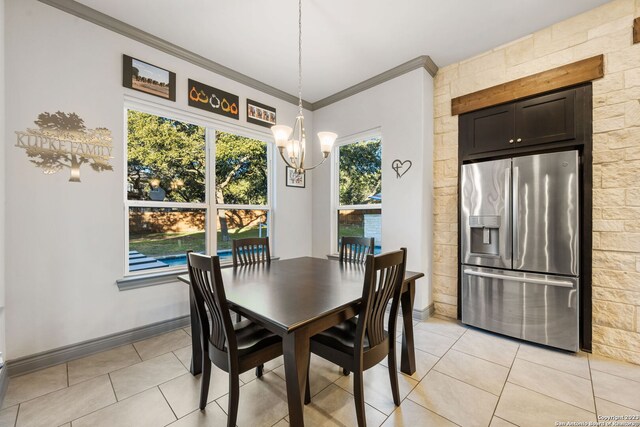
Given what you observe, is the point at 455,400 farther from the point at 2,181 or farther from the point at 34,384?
the point at 2,181

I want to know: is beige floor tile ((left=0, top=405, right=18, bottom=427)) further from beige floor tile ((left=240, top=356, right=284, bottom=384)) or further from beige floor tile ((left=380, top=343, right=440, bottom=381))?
beige floor tile ((left=380, top=343, right=440, bottom=381))

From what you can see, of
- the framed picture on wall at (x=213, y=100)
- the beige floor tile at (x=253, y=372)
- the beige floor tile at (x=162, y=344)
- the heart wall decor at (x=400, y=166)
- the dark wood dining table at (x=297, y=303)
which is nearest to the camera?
the dark wood dining table at (x=297, y=303)

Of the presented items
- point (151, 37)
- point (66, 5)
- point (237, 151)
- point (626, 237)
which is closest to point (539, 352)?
point (626, 237)


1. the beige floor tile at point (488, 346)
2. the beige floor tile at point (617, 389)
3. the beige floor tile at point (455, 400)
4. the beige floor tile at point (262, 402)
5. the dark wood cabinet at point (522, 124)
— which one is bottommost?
the beige floor tile at point (488, 346)

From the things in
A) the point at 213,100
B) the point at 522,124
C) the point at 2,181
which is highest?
the point at 213,100

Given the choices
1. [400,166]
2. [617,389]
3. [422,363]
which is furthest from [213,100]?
[617,389]

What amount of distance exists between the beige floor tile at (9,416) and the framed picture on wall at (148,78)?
2.54 metres

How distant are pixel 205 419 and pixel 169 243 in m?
1.83

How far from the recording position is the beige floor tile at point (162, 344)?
2.39 meters

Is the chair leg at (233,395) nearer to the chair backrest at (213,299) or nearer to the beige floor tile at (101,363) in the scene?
the chair backrest at (213,299)

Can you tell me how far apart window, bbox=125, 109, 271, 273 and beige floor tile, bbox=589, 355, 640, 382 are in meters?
3.57

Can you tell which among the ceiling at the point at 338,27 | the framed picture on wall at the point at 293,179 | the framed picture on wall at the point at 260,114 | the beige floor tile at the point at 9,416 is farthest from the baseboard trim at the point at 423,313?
the beige floor tile at the point at 9,416

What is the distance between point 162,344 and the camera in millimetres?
2533

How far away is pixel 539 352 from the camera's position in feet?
7.82
